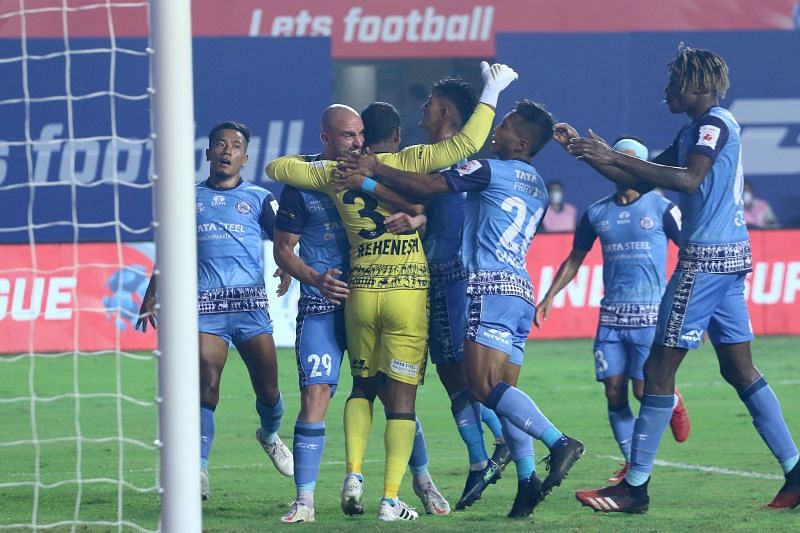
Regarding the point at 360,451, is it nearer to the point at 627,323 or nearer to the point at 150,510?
the point at 150,510

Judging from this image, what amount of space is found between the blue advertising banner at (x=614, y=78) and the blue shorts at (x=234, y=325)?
1179 centimetres

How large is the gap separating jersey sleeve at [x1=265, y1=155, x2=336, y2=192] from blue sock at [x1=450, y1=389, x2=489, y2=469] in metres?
1.49

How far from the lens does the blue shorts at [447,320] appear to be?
301 inches

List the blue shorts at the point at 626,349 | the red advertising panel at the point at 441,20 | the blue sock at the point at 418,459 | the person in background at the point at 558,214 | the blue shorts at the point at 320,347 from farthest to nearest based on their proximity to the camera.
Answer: the red advertising panel at the point at 441,20
the person in background at the point at 558,214
the blue shorts at the point at 626,349
the blue sock at the point at 418,459
the blue shorts at the point at 320,347

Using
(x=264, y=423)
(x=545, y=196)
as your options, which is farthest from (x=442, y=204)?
(x=264, y=423)

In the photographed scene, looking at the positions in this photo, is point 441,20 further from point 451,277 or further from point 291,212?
point 291,212

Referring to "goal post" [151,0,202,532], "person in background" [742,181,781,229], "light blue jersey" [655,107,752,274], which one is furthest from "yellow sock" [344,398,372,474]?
"person in background" [742,181,781,229]

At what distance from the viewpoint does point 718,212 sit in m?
7.12

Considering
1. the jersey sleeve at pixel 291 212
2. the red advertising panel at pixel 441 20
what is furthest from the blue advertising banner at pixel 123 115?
the jersey sleeve at pixel 291 212

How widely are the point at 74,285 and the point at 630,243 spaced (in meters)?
7.93

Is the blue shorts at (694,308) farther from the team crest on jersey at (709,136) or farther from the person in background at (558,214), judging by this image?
the person in background at (558,214)

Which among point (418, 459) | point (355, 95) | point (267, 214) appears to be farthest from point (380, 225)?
point (355, 95)

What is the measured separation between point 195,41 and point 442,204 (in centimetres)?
Answer: 1135

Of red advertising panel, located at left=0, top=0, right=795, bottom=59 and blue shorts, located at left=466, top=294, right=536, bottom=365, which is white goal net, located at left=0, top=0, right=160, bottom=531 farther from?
red advertising panel, located at left=0, top=0, right=795, bottom=59
